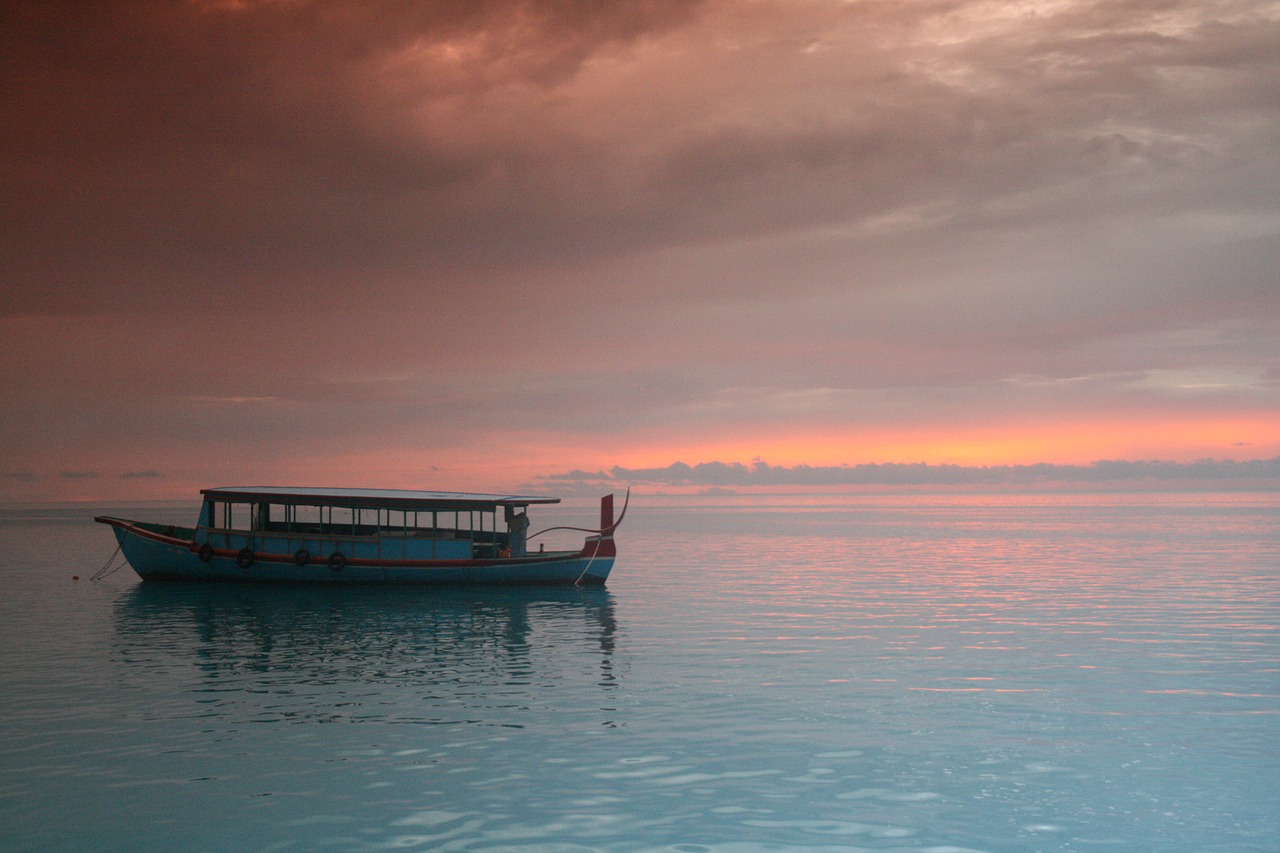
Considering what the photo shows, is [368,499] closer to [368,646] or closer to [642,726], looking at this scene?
[368,646]

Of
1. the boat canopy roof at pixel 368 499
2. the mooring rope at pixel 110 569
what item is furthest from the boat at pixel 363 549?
the mooring rope at pixel 110 569

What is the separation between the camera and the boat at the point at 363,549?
43.8 meters

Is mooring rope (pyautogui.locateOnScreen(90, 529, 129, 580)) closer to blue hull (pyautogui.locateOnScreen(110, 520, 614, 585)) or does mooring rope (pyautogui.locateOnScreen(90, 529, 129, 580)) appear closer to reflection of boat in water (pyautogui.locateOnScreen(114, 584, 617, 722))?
blue hull (pyautogui.locateOnScreen(110, 520, 614, 585))

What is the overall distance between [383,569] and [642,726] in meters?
28.2

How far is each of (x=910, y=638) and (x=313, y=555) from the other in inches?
1073

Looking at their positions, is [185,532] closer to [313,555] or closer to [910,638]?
[313,555]

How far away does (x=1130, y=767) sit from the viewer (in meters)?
15.9

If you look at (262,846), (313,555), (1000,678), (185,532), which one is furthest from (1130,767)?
(185,532)

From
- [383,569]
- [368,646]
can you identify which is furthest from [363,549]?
[368,646]

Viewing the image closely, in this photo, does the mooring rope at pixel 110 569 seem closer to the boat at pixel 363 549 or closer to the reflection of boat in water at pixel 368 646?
the boat at pixel 363 549

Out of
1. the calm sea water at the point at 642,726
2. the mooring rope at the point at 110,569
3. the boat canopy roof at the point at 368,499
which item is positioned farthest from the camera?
the mooring rope at the point at 110,569

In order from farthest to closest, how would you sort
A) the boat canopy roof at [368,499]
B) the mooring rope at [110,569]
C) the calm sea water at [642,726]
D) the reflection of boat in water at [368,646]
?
the mooring rope at [110,569] < the boat canopy roof at [368,499] < the reflection of boat in water at [368,646] < the calm sea water at [642,726]

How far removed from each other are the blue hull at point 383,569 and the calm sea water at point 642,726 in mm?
3765

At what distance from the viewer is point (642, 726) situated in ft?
60.4
